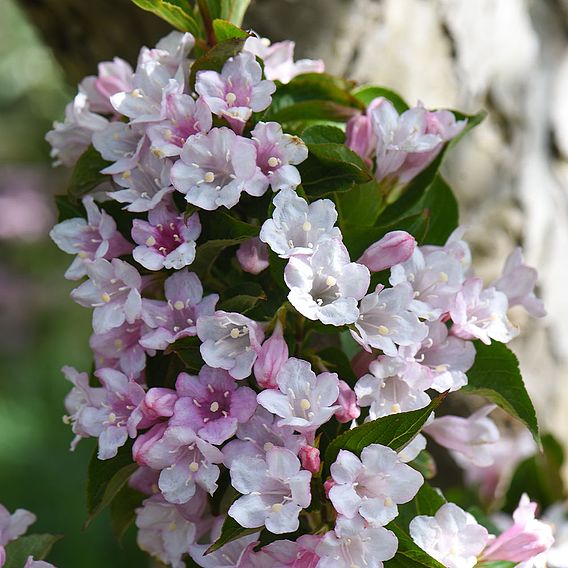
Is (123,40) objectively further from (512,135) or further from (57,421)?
(57,421)

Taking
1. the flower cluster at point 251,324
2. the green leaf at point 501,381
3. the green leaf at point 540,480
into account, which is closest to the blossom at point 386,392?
the flower cluster at point 251,324

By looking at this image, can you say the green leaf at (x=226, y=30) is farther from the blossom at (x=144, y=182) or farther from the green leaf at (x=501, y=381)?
the green leaf at (x=501, y=381)

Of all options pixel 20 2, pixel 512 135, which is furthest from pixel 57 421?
pixel 512 135

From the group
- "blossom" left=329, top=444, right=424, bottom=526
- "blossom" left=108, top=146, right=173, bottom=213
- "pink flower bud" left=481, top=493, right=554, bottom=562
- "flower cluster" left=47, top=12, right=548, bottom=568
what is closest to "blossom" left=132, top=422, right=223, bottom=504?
"flower cluster" left=47, top=12, right=548, bottom=568

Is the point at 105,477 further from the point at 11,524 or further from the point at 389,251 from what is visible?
the point at 389,251

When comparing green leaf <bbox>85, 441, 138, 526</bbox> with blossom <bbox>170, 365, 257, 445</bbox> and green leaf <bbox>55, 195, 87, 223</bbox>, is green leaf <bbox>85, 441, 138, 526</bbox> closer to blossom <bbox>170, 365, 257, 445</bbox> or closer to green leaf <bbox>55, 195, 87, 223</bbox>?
blossom <bbox>170, 365, 257, 445</bbox>

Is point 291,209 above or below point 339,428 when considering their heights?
above
